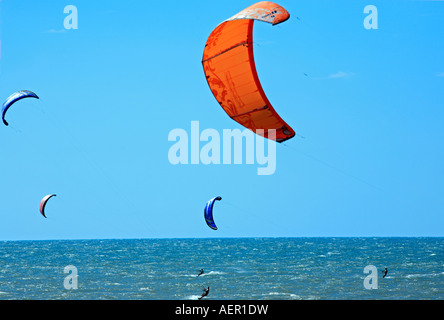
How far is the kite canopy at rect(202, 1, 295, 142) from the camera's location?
43.0 feet

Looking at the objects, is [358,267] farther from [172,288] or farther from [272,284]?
[172,288]

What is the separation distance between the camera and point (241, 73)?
13398mm

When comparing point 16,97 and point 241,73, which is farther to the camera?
point 16,97

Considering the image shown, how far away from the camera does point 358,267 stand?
143ft

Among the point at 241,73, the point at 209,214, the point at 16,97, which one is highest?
the point at 16,97
